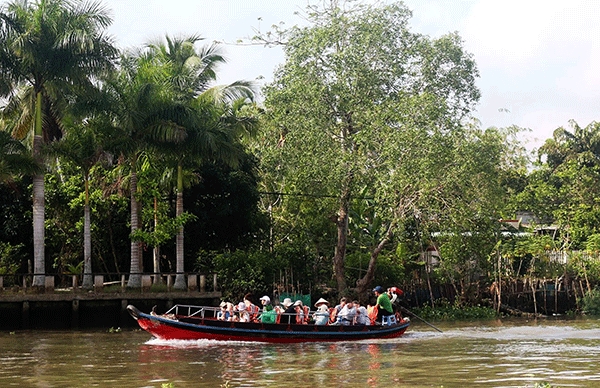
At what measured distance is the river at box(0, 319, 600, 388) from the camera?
20.6 metres

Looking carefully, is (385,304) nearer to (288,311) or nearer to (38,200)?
(288,311)

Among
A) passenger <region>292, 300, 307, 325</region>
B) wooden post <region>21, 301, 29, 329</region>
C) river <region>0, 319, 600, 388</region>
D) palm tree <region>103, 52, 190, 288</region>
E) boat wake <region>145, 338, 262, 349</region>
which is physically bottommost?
river <region>0, 319, 600, 388</region>

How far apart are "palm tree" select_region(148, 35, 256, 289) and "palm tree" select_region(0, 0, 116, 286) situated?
13.1 ft

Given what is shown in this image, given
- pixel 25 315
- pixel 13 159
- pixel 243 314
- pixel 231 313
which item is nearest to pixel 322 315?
pixel 243 314

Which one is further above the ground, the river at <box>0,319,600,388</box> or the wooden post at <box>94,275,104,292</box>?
the wooden post at <box>94,275,104,292</box>

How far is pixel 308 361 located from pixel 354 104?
64.5 feet

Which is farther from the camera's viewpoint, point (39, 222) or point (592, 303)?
point (592, 303)

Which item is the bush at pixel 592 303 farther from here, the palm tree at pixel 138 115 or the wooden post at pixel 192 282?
the palm tree at pixel 138 115

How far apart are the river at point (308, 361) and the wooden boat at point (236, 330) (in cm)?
36

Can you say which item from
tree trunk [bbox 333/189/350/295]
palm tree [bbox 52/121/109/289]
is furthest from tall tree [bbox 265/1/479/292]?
palm tree [bbox 52/121/109/289]

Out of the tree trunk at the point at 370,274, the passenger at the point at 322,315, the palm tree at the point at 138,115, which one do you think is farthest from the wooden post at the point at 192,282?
the tree trunk at the point at 370,274

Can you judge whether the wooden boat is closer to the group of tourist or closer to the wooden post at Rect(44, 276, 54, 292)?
the group of tourist

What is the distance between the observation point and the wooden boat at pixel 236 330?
29.6m

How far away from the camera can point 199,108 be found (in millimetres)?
41094
